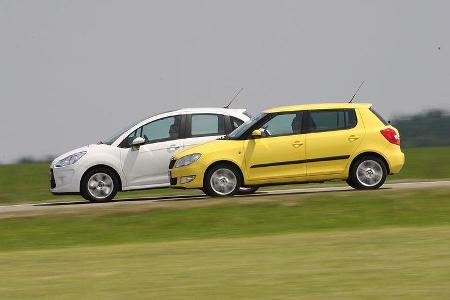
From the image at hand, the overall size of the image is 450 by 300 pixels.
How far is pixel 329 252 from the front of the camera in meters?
12.7

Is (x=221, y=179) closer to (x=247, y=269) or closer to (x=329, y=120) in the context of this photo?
(x=329, y=120)

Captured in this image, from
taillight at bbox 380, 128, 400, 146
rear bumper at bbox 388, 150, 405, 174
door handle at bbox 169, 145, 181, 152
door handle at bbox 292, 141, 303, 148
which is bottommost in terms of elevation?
rear bumper at bbox 388, 150, 405, 174

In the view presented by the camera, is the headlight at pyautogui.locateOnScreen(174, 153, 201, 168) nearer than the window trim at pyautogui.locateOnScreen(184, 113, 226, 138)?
Yes

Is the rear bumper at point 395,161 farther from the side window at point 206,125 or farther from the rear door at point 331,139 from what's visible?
the side window at point 206,125

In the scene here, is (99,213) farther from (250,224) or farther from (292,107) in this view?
(292,107)

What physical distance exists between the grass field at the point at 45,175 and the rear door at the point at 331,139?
5732mm

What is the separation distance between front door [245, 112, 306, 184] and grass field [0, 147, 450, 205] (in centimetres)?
539

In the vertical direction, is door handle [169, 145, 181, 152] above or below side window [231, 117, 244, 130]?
below

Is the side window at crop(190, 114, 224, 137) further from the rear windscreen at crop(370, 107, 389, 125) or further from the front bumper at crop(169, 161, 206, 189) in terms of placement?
the rear windscreen at crop(370, 107, 389, 125)

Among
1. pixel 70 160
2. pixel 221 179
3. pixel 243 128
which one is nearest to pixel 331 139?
pixel 243 128

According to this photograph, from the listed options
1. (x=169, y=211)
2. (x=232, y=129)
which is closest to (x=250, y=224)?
(x=169, y=211)

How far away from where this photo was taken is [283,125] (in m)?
21.0

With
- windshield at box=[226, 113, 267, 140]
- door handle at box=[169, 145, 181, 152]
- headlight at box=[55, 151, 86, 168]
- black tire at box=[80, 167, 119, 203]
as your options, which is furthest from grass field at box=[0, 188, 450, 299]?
headlight at box=[55, 151, 86, 168]

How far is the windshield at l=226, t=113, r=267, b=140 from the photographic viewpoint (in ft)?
68.6
